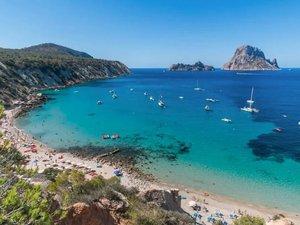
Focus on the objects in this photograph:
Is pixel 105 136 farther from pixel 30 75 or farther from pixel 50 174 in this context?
pixel 30 75

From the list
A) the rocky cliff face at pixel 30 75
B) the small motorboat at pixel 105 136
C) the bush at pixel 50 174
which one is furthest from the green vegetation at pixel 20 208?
the rocky cliff face at pixel 30 75

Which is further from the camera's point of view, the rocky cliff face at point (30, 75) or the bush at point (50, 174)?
the rocky cliff face at point (30, 75)

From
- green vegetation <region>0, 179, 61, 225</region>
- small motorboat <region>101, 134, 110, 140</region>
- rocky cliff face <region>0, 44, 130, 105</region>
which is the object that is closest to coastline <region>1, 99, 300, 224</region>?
small motorboat <region>101, 134, 110, 140</region>

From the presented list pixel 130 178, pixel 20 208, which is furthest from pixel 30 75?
pixel 20 208

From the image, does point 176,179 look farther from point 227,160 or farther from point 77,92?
point 77,92

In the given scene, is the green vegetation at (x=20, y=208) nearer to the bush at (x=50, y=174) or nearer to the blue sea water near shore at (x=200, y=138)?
the bush at (x=50, y=174)

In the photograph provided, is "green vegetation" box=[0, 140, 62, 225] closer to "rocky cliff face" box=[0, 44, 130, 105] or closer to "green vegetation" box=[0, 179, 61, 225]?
"green vegetation" box=[0, 179, 61, 225]
